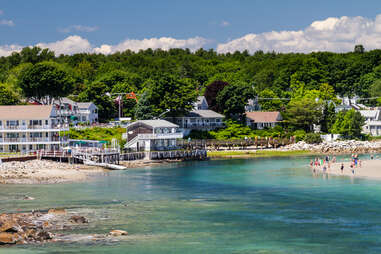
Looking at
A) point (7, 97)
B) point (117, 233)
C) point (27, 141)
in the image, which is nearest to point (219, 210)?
point (117, 233)

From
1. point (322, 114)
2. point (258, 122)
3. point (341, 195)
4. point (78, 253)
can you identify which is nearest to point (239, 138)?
point (258, 122)

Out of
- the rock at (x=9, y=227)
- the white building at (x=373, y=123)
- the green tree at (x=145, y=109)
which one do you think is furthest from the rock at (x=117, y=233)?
the white building at (x=373, y=123)

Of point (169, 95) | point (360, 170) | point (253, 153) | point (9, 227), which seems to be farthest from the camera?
point (169, 95)

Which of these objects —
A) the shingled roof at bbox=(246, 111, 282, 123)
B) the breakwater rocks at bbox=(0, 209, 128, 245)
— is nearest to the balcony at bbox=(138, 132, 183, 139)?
the shingled roof at bbox=(246, 111, 282, 123)

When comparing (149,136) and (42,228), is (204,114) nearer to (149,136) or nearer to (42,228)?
(149,136)

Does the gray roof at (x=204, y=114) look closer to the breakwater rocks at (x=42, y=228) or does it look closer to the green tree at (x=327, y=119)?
the green tree at (x=327, y=119)

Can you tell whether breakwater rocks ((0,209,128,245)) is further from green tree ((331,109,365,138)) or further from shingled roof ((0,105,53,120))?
green tree ((331,109,365,138))

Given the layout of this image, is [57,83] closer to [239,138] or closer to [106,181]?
[239,138]
